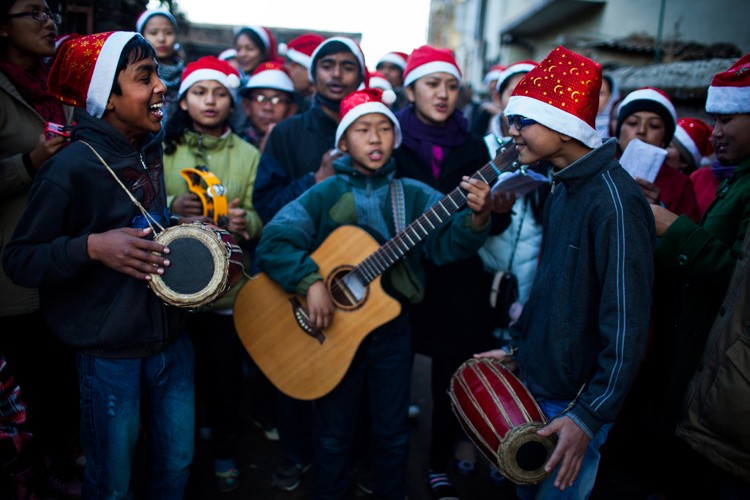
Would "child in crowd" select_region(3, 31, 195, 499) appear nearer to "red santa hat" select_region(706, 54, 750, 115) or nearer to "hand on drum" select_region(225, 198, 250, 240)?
"hand on drum" select_region(225, 198, 250, 240)

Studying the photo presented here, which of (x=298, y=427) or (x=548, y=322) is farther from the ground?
(x=548, y=322)

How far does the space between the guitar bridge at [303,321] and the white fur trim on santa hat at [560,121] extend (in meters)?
1.56

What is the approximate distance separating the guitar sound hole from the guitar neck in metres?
0.06

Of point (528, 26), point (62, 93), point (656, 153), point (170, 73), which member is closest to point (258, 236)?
point (62, 93)

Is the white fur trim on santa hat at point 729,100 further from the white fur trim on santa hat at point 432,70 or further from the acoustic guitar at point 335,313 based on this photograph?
the white fur trim on santa hat at point 432,70

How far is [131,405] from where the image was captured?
2178 mm

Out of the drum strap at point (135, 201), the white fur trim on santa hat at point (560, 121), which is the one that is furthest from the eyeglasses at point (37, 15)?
the white fur trim on santa hat at point (560, 121)

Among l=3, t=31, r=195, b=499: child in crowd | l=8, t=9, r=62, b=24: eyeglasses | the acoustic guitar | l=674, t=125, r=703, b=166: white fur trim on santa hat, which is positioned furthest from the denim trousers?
l=674, t=125, r=703, b=166: white fur trim on santa hat

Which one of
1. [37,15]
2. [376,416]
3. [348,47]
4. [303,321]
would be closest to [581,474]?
[376,416]

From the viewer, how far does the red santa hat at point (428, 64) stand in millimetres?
3670

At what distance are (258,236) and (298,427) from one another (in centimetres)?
127

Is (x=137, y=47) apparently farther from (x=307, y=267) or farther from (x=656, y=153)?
(x=656, y=153)

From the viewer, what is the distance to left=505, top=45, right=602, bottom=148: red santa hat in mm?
1964

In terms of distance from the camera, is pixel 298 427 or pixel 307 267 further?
pixel 298 427
